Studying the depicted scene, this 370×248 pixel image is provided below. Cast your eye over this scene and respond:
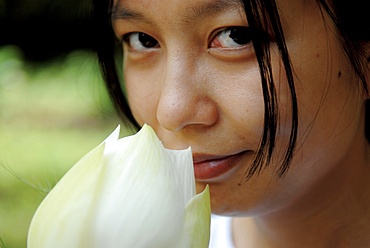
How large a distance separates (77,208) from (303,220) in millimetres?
530

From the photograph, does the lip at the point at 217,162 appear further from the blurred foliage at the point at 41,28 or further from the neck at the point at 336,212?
the blurred foliage at the point at 41,28

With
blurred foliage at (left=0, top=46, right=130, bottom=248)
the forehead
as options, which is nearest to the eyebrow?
the forehead

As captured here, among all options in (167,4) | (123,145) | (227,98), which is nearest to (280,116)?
(227,98)

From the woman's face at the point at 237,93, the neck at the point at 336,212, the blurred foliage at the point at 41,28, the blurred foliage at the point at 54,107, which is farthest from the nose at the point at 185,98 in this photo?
the blurred foliage at the point at 41,28

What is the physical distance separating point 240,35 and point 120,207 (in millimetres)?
371

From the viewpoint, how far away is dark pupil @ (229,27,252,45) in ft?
2.52

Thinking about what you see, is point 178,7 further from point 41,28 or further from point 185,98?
point 41,28

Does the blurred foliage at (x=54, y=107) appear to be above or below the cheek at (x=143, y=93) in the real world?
above

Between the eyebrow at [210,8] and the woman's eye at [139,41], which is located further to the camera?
the woman's eye at [139,41]

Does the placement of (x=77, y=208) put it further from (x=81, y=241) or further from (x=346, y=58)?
(x=346, y=58)

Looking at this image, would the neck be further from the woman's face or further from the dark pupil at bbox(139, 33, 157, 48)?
the dark pupil at bbox(139, 33, 157, 48)

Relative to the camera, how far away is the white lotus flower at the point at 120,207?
1.50 feet

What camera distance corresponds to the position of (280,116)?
0.74m

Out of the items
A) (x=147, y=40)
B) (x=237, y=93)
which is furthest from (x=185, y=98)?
(x=147, y=40)
